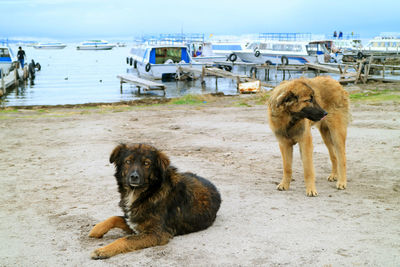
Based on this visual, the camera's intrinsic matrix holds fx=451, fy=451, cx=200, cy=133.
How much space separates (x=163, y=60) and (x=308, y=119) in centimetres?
4128

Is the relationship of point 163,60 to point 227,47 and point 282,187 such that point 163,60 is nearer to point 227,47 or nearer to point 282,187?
point 227,47

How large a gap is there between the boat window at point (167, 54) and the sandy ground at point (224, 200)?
34.4 m

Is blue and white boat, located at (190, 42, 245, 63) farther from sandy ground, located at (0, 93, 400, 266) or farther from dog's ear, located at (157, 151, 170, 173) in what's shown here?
dog's ear, located at (157, 151, 170, 173)

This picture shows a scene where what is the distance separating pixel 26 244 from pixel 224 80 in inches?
1675

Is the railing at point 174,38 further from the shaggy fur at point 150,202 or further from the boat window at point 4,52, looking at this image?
the shaggy fur at point 150,202

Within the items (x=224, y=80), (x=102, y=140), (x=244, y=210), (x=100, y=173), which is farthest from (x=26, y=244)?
(x=224, y=80)

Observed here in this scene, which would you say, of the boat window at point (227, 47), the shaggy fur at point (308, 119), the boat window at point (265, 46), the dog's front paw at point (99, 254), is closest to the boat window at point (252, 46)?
the boat window at point (265, 46)

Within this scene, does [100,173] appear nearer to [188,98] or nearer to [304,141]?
[304,141]

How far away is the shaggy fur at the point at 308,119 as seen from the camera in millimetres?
6582

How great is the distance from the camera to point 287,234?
511 cm

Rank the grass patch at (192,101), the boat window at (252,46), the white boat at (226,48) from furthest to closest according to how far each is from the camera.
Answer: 1. the white boat at (226,48)
2. the boat window at (252,46)
3. the grass patch at (192,101)

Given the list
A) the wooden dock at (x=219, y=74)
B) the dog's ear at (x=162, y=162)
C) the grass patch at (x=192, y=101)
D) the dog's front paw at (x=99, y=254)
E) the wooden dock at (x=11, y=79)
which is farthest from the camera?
the wooden dock at (x=219, y=74)

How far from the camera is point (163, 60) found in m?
47.1

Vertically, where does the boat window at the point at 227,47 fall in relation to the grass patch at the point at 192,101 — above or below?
above
